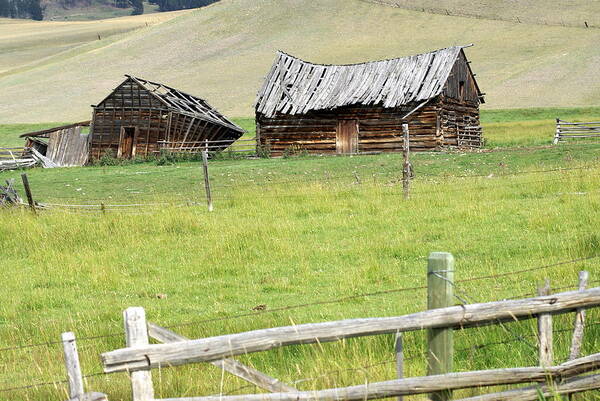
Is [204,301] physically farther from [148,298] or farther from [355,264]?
[355,264]

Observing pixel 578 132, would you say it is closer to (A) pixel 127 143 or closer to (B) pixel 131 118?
(B) pixel 131 118

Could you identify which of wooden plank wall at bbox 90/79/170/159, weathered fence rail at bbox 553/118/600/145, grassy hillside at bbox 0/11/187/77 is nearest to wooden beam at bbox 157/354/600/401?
weathered fence rail at bbox 553/118/600/145

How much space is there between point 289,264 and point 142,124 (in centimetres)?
2887

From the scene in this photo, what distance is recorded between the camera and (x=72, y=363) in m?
4.18

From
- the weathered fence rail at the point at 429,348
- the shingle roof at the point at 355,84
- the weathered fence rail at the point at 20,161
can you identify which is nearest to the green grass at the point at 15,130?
the weathered fence rail at the point at 20,161

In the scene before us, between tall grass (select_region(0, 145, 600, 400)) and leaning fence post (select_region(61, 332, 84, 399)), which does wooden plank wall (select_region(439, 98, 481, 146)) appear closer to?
tall grass (select_region(0, 145, 600, 400))

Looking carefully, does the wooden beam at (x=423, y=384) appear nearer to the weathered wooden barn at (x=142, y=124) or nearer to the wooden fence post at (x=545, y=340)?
the wooden fence post at (x=545, y=340)

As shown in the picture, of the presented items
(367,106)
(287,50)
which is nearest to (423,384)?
(367,106)

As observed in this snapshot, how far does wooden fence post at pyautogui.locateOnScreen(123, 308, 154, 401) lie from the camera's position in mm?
4129

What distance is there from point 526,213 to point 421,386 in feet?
34.4

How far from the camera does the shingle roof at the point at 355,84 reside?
3669 centimetres

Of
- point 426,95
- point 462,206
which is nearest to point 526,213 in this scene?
point 462,206

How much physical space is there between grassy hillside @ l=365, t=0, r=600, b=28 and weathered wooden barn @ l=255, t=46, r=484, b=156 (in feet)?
218

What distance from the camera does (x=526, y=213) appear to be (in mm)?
14375
